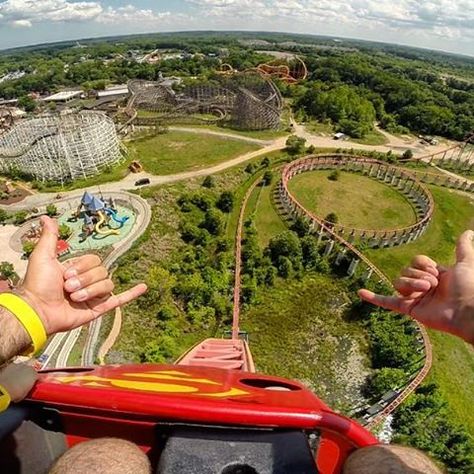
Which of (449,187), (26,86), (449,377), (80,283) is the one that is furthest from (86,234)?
(26,86)

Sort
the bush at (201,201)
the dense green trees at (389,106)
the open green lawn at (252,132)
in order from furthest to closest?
the dense green trees at (389,106) < the open green lawn at (252,132) < the bush at (201,201)

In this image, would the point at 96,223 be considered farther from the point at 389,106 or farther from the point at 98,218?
the point at 389,106

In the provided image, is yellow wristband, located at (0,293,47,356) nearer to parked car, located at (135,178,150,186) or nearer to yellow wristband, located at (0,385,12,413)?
yellow wristband, located at (0,385,12,413)

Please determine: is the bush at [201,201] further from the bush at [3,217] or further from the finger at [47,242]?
A: the finger at [47,242]

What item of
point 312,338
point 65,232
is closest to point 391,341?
point 312,338

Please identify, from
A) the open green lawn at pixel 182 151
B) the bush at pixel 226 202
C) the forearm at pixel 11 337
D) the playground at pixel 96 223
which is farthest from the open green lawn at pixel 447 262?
the forearm at pixel 11 337

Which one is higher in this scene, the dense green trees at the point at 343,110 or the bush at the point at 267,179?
the dense green trees at the point at 343,110

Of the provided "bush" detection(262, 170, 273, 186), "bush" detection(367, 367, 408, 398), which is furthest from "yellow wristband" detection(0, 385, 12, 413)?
"bush" detection(262, 170, 273, 186)
